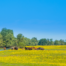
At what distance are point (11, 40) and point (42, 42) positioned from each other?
114434 mm

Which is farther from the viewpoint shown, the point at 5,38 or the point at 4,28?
the point at 4,28

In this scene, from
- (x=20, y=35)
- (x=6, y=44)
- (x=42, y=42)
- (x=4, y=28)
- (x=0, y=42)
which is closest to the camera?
(x=0, y=42)

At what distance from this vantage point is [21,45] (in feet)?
265

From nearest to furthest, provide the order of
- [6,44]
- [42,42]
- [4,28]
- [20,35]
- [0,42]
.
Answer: [0,42] < [6,44] < [20,35] < [4,28] < [42,42]

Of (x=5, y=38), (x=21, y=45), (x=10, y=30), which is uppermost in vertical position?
(x=10, y=30)

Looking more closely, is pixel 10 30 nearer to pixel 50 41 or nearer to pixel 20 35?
pixel 20 35

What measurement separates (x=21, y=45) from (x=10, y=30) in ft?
148

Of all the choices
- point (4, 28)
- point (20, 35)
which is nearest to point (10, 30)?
point (4, 28)

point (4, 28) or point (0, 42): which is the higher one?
point (4, 28)

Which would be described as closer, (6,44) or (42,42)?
(6,44)

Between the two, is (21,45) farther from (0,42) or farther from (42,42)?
(42,42)

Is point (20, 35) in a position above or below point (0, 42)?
above

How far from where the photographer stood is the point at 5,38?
89000 mm

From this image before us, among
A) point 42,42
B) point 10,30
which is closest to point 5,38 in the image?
point 10,30
